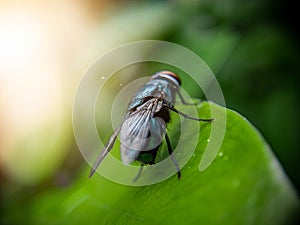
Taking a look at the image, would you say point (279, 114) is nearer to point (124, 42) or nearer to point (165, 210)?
point (124, 42)

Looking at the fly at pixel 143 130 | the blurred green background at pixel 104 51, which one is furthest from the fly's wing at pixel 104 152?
the blurred green background at pixel 104 51

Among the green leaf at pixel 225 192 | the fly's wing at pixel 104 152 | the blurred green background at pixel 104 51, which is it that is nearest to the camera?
the green leaf at pixel 225 192

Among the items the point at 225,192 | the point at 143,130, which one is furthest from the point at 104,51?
the point at 225,192

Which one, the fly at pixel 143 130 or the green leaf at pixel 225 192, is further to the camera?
the fly at pixel 143 130

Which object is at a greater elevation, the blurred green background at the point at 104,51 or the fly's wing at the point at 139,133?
the fly's wing at the point at 139,133

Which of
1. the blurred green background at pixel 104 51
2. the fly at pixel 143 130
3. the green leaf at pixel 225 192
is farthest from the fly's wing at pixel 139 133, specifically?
the blurred green background at pixel 104 51

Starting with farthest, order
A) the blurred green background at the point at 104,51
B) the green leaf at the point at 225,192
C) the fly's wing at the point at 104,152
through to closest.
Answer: the blurred green background at the point at 104,51 < the fly's wing at the point at 104,152 < the green leaf at the point at 225,192

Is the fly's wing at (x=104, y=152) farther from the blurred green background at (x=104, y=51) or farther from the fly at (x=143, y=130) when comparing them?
the blurred green background at (x=104, y=51)
